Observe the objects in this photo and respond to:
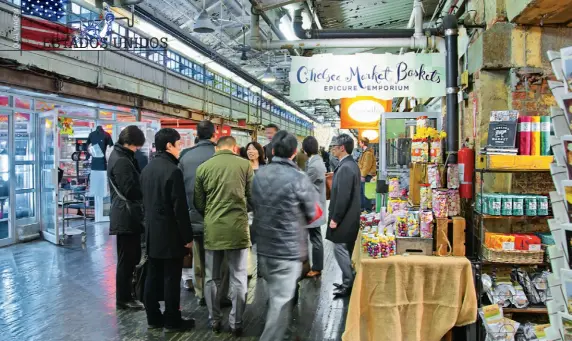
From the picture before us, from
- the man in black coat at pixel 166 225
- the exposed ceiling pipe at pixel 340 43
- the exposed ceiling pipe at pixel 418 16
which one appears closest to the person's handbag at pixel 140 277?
the man in black coat at pixel 166 225

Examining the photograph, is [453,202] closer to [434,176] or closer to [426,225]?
[434,176]

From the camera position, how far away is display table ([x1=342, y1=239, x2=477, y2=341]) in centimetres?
372

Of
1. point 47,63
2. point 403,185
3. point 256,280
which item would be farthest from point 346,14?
point 47,63

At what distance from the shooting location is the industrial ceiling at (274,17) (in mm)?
7078

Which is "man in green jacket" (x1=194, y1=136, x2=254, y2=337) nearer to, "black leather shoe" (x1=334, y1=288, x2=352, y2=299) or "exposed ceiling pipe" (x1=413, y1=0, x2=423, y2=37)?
"black leather shoe" (x1=334, y1=288, x2=352, y2=299)

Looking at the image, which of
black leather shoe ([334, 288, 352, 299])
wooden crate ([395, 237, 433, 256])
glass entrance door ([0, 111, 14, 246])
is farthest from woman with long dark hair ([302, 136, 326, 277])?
glass entrance door ([0, 111, 14, 246])

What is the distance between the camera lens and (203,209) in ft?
14.6

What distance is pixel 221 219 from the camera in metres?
4.29

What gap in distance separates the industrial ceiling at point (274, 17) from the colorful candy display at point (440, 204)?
9.75 ft

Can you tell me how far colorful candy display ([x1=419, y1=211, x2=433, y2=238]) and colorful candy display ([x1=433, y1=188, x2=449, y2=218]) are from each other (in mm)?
90

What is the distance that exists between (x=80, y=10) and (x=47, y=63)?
2.07 m

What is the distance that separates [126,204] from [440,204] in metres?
3.19

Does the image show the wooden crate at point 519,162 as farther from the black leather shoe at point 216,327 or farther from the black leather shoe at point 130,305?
the black leather shoe at point 130,305

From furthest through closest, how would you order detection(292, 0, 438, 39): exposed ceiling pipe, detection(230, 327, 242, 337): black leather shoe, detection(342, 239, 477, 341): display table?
detection(292, 0, 438, 39): exposed ceiling pipe → detection(230, 327, 242, 337): black leather shoe → detection(342, 239, 477, 341): display table
